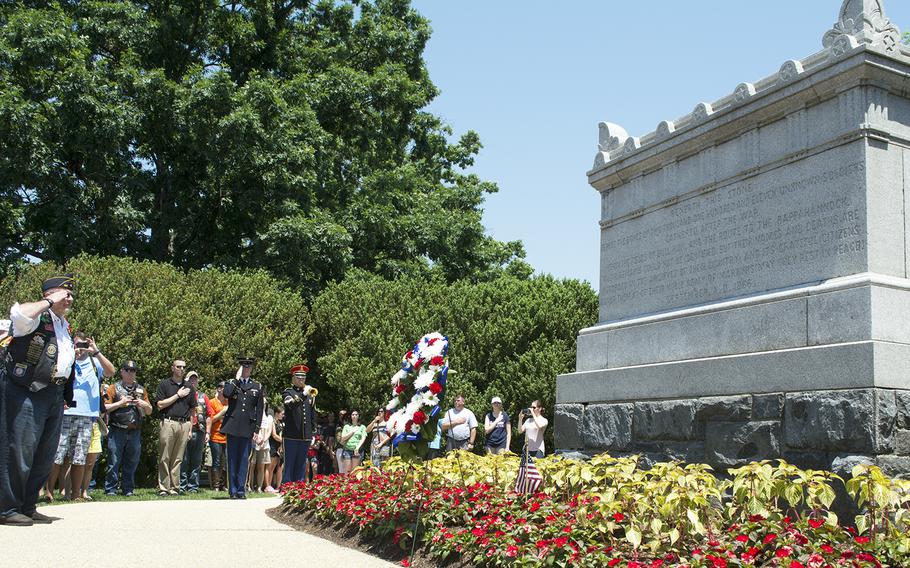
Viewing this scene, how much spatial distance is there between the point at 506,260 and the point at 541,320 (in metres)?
7.30

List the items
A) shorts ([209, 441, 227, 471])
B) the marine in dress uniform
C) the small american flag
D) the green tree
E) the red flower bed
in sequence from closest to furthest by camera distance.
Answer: the red flower bed, the small american flag, the marine in dress uniform, shorts ([209, 441, 227, 471]), the green tree

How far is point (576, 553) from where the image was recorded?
550 cm

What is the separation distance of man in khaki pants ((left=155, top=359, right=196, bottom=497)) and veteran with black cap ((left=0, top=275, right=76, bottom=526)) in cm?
530

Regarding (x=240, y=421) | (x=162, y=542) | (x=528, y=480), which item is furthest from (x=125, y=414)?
(x=528, y=480)

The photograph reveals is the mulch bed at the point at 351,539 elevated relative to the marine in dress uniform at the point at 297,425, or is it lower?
lower

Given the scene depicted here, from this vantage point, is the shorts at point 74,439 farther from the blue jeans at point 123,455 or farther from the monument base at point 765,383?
the monument base at point 765,383

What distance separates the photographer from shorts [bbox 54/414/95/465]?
10.7 m

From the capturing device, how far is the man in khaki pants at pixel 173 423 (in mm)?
13328

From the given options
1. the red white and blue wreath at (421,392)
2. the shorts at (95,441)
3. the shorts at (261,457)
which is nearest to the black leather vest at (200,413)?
the shorts at (261,457)

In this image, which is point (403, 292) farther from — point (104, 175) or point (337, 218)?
point (104, 175)

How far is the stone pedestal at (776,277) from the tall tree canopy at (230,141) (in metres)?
13.7

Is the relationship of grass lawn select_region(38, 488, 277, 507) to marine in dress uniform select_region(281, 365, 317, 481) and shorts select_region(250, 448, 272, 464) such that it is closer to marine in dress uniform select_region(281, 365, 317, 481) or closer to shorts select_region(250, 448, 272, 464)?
marine in dress uniform select_region(281, 365, 317, 481)

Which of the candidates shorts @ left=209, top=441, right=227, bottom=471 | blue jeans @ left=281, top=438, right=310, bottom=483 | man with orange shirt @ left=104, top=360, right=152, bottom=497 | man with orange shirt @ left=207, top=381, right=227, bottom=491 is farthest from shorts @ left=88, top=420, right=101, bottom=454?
shorts @ left=209, top=441, right=227, bottom=471

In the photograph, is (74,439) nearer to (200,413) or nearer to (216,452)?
(200,413)
